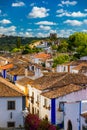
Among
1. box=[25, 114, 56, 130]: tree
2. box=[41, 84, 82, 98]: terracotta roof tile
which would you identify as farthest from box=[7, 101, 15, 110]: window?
box=[41, 84, 82, 98]: terracotta roof tile

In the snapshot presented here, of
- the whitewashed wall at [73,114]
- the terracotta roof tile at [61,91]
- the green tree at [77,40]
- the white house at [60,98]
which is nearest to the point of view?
the whitewashed wall at [73,114]

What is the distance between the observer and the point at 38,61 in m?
102

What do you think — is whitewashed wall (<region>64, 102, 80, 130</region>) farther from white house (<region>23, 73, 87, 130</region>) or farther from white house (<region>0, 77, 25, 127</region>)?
white house (<region>0, 77, 25, 127</region>)

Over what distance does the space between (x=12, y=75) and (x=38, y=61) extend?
42.1 m

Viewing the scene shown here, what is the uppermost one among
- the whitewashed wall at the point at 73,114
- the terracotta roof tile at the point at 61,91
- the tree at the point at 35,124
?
the terracotta roof tile at the point at 61,91

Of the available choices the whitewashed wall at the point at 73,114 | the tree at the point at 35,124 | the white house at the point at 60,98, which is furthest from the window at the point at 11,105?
the whitewashed wall at the point at 73,114

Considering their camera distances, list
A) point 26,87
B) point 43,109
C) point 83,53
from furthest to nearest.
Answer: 1. point 83,53
2. point 26,87
3. point 43,109

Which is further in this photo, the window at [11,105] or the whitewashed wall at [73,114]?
the window at [11,105]

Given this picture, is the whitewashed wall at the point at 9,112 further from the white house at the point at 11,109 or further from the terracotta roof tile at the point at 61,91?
the terracotta roof tile at the point at 61,91

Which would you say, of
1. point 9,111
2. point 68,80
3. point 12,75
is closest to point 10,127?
point 9,111

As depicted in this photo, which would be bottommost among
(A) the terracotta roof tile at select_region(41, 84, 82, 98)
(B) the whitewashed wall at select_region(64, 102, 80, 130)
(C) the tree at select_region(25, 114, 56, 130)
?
(C) the tree at select_region(25, 114, 56, 130)

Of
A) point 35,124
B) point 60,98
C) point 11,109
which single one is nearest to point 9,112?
point 11,109

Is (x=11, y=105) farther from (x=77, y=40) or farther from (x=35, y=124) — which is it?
(x=77, y=40)

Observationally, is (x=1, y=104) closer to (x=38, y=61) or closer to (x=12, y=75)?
(x=12, y=75)
